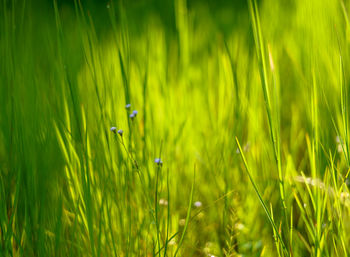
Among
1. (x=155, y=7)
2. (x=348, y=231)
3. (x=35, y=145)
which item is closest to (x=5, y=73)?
(x=35, y=145)

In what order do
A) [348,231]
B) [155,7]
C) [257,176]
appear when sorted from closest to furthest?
[348,231] → [257,176] → [155,7]

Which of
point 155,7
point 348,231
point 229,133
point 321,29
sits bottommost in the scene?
point 348,231

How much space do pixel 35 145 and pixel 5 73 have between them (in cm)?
19

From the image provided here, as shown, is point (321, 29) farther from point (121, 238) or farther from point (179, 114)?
point (121, 238)

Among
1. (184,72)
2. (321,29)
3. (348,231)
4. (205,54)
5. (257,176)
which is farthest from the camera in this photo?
(205,54)

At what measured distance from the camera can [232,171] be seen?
3.25 ft

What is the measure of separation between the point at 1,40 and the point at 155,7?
6.80ft

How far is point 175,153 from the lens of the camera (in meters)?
1.08

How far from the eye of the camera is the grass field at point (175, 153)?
27.3 inches

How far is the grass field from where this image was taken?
69 centimetres

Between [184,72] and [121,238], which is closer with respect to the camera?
[121,238]

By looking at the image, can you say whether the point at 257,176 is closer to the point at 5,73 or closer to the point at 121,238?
the point at 121,238

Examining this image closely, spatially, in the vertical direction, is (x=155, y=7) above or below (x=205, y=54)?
above

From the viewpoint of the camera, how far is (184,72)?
126 centimetres
